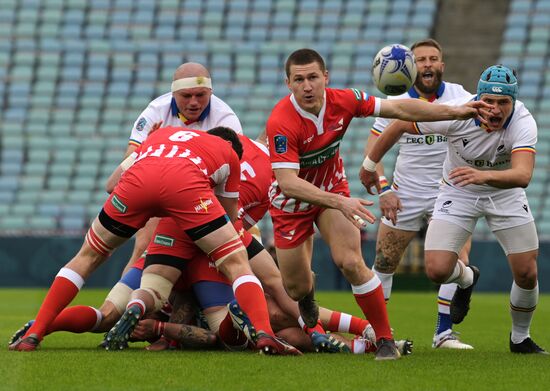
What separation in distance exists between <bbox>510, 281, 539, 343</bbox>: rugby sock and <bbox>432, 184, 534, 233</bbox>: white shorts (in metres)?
0.49

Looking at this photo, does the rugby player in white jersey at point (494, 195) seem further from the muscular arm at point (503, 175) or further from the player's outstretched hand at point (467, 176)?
the player's outstretched hand at point (467, 176)

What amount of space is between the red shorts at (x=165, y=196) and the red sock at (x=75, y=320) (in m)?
0.80

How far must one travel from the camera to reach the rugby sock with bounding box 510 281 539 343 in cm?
765

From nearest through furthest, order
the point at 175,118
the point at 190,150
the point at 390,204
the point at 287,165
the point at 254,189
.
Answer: the point at 287,165
the point at 190,150
the point at 390,204
the point at 254,189
the point at 175,118

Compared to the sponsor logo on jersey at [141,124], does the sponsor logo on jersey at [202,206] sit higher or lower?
lower

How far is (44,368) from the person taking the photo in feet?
20.0

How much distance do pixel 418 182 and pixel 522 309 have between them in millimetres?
2024

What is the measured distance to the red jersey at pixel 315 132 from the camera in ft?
22.5

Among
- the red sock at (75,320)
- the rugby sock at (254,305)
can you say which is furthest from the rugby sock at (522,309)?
the red sock at (75,320)

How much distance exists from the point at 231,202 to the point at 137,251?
1579mm

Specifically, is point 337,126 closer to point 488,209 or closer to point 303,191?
point 303,191

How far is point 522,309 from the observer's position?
767 cm

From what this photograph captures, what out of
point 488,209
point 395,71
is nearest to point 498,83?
point 395,71

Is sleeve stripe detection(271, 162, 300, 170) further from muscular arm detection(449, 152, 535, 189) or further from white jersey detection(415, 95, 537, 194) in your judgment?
white jersey detection(415, 95, 537, 194)
